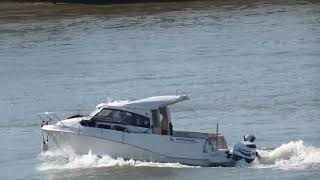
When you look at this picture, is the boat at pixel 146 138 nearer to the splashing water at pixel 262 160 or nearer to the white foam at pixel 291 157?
the splashing water at pixel 262 160

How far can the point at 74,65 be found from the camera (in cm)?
5375

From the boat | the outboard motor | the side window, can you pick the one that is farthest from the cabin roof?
the outboard motor

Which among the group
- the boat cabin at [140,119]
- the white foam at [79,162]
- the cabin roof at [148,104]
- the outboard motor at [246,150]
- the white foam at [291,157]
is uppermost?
the cabin roof at [148,104]

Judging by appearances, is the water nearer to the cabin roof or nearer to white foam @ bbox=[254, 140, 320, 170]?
white foam @ bbox=[254, 140, 320, 170]

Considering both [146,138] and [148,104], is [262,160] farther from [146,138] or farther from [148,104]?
[148,104]

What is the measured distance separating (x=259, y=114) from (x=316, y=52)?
1581 centimetres

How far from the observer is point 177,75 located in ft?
159

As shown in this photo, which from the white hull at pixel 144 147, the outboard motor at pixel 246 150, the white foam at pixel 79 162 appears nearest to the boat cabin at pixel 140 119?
the white hull at pixel 144 147

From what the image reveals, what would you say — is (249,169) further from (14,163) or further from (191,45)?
(191,45)

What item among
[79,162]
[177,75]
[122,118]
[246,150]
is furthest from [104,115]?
[177,75]

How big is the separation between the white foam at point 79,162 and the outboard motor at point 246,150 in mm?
1630

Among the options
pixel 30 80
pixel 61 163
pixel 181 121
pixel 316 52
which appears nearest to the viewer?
pixel 61 163

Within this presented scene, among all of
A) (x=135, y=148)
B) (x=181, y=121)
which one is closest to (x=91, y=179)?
(x=135, y=148)

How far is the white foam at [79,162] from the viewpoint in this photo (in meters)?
30.7
